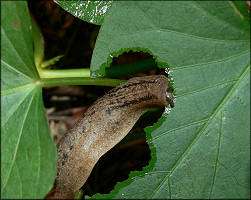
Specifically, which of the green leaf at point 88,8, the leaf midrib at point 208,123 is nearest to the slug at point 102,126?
the leaf midrib at point 208,123

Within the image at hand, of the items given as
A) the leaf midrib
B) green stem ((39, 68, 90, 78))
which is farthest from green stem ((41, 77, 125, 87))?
the leaf midrib

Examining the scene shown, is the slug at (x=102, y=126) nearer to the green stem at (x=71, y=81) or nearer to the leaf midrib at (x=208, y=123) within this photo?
the green stem at (x=71, y=81)

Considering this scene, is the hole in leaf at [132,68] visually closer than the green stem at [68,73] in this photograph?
Yes

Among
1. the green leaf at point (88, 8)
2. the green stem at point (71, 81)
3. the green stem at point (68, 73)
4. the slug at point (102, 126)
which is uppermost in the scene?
the green leaf at point (88, 8)

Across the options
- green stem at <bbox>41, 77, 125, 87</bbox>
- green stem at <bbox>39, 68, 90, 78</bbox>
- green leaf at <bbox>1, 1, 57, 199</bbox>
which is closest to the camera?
green leaf at <bbox>1, 1, 57, 199</bbox>

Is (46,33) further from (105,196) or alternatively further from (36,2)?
(105,196)

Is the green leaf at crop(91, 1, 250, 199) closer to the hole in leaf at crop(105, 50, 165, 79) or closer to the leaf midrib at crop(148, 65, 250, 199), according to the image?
the leaf midrib at crop(148, 65, 250, 199)
